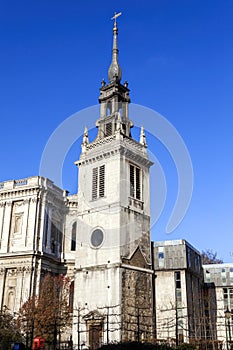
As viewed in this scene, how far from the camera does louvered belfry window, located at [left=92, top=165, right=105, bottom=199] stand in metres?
40.5

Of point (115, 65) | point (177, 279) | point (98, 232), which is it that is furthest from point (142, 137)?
point (177, 279)

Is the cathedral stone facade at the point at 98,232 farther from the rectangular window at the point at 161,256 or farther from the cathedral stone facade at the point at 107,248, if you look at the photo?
the rectangular window at the point at 161,256

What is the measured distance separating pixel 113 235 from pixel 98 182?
597cm

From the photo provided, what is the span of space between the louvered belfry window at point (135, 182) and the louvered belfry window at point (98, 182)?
9.11 feet

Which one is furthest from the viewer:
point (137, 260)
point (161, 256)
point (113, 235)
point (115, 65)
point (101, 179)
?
point (115, 65)

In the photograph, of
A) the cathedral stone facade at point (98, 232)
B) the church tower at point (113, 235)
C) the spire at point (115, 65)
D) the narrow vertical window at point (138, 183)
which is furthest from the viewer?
the spire at point (115, 65)

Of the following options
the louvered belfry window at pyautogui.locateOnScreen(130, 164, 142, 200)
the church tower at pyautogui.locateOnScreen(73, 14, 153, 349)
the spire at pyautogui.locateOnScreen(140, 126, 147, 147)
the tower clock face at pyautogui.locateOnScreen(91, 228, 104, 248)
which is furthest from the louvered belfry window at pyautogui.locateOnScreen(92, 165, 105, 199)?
the spire at pyautogui.locateOnScreen(140, 126, 147, 147)

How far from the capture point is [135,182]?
41312mm

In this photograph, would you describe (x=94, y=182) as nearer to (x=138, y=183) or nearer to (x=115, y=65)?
(x=138, y=183)

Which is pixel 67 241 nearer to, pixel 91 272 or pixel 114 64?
pixel 91 272

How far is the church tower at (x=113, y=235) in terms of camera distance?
35656 mm

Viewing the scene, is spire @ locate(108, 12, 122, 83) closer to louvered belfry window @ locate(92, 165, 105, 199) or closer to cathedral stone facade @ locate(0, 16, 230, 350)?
cathedral stone facade @ locate(0, 16, 230, 350)

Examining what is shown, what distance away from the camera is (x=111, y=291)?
35.6 meters

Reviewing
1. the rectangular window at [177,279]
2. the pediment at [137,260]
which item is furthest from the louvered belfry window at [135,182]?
the rectangular window at [177,279]
